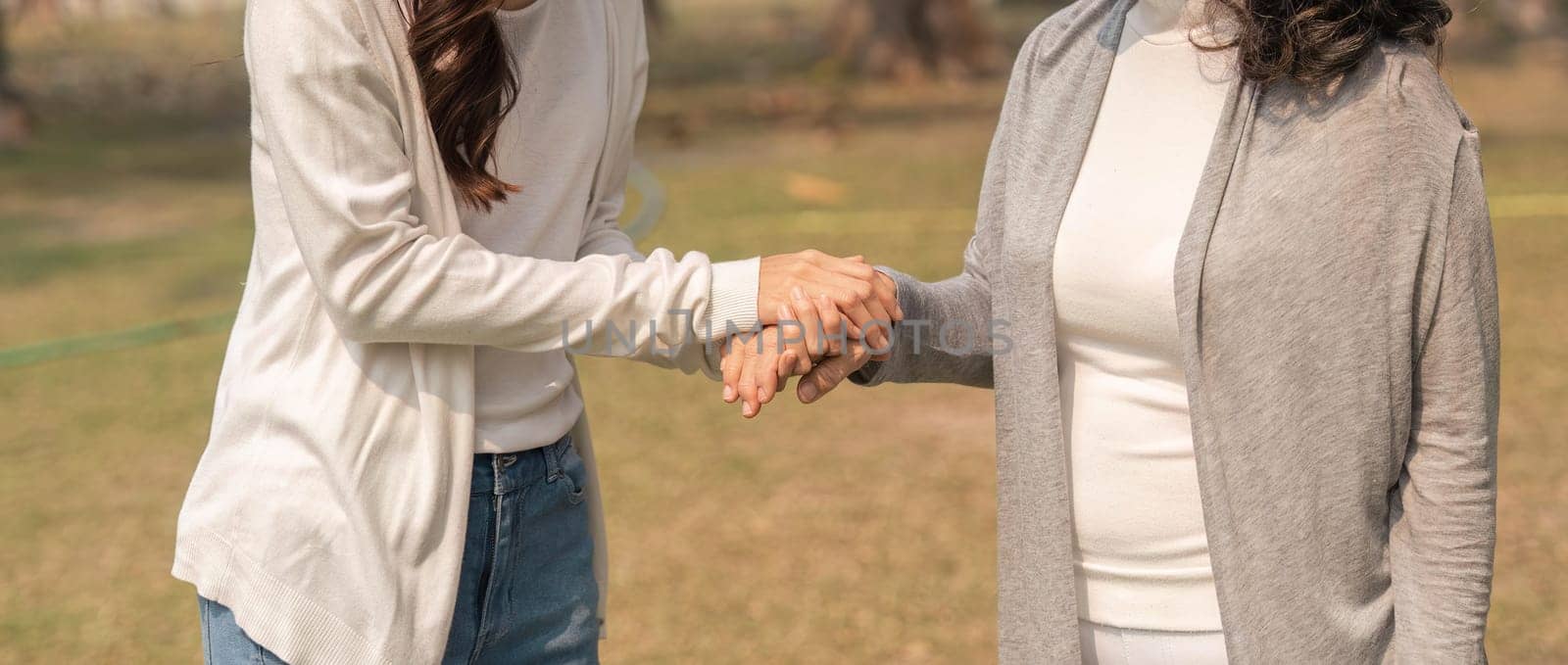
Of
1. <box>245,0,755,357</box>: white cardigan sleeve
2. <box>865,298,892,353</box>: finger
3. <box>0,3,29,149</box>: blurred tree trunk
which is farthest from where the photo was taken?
<box>0,3,29,149</box>: blurred tree trunk

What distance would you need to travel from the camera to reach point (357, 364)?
1.67 metres

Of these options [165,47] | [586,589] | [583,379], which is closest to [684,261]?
[586,589]

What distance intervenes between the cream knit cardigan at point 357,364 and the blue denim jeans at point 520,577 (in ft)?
0.21

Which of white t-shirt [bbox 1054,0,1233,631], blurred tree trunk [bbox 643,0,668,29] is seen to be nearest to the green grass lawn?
white t-shirt [bbox 1054,0,1233,631]

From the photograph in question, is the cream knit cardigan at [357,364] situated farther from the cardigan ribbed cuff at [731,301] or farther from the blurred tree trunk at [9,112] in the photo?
the blurred tree trunk at [9,112]

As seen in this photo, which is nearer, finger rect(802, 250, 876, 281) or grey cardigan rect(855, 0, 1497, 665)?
grey cardigan rect(855, 0, 1497, 665)

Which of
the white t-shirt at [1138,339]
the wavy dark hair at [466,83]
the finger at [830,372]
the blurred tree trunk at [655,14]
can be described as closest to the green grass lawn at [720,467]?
the finger at [830,372]

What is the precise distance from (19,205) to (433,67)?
10779 mm

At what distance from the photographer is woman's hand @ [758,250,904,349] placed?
199 cm

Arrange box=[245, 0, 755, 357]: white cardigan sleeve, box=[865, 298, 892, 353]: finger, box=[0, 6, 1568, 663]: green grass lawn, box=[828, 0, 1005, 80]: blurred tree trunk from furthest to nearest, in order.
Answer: box=[828, 0, 1005, 80]: blurred tree trunk
box=[0, 6, 1568, 663]: green grass lawn
box=[865, 298, 892, 353]: finger
box=[245, 0, 755, 357]: white cardigan sleeve

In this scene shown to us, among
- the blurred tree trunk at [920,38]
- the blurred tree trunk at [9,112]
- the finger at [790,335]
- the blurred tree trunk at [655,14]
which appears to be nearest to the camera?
the finger at [790,335]

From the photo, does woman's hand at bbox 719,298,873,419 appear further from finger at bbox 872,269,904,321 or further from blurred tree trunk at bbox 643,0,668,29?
blurred tree trunk at bbox 643,0,668,29

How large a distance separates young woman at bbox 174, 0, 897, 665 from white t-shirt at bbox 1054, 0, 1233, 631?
431 mm

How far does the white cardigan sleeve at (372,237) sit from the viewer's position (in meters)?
1.57
